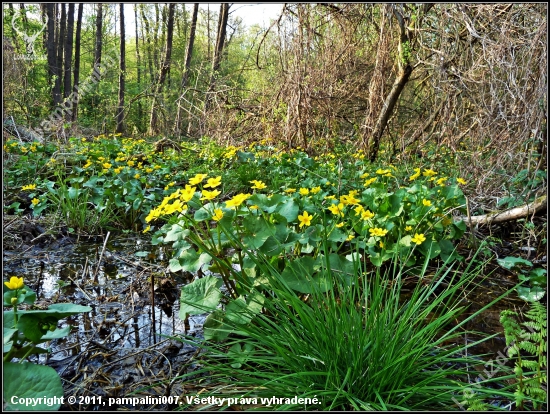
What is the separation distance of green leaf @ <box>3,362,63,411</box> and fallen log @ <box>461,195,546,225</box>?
7.85 ft

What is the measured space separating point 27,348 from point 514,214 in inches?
109

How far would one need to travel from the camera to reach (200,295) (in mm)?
1553

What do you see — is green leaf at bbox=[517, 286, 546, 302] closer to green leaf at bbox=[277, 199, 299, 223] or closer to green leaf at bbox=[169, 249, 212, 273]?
green leaf at bbox=[277, 199, 299, 223]

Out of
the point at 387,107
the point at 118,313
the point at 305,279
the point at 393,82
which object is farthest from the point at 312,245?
the point at 393,82

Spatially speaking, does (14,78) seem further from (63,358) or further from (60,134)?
(63,358)

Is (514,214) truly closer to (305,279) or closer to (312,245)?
(312,245)

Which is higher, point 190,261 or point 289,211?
point 289,211

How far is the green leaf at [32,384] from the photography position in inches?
40.6

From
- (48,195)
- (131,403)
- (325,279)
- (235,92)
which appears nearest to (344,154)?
(235,92)

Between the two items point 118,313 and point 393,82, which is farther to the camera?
point 393,82

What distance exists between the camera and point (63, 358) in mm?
1586

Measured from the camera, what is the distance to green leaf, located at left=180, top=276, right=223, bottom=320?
151 cm

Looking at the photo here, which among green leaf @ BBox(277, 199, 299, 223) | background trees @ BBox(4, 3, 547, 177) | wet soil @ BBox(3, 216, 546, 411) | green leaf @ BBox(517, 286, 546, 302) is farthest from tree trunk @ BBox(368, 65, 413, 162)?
green leaf @ BBox(277, 199, 299, 223)

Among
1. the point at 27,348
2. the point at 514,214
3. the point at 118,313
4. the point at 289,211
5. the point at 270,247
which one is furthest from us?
the point at 514,214
